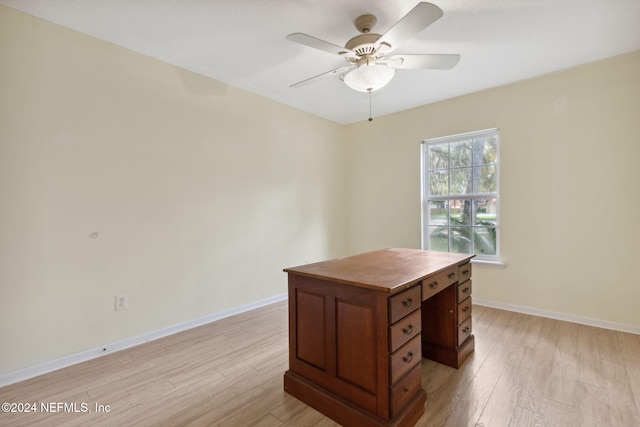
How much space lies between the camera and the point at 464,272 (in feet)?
7.14

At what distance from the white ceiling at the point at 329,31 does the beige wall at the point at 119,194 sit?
0.79 ft

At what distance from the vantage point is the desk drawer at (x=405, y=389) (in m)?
1.39

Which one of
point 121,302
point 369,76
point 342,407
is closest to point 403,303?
point 342,407

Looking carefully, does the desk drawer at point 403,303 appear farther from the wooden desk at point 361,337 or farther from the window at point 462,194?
the window at point 462,194

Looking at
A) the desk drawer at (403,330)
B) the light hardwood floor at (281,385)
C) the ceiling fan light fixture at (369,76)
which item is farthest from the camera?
the ceiling fan light fixture at (369,76)

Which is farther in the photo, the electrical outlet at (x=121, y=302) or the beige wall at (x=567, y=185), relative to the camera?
the beige wall at (x=567, y=185)

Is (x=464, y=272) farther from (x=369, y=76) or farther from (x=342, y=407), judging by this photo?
(x=369, y=76)

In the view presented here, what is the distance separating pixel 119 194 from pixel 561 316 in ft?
14.1

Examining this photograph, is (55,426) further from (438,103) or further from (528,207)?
(438,103)

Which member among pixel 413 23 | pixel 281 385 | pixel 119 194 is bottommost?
pixel 281 385

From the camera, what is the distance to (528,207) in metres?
3.07

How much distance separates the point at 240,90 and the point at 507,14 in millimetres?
2513

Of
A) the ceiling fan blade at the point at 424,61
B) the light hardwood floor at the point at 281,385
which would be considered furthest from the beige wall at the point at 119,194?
the ceiling fan blade at the point at 424,61

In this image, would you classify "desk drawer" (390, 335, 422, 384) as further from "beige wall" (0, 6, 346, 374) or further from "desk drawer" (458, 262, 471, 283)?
"beige wall" (0, 6, 346, 374)
